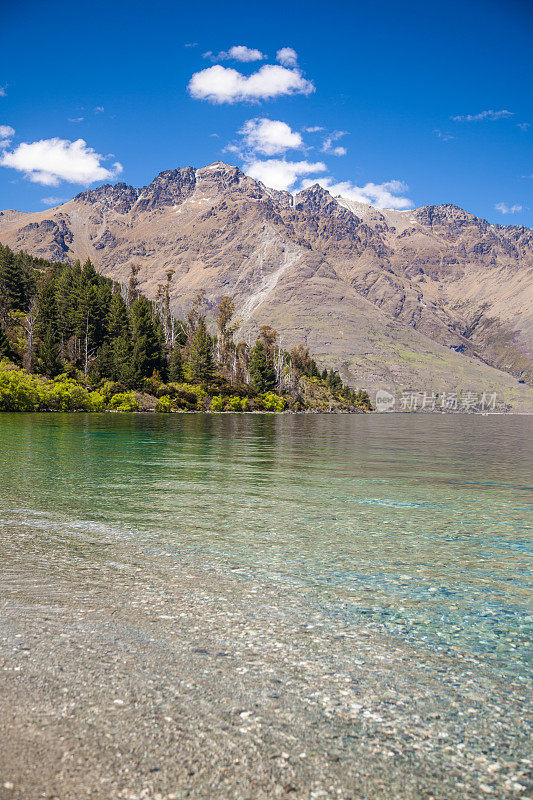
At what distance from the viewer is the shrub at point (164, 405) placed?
121 metres

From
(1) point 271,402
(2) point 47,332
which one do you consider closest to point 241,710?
(2) point 47,332

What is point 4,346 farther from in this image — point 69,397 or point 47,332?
point 69,397

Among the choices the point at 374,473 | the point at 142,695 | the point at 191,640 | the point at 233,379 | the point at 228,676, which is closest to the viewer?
the point at 142,695

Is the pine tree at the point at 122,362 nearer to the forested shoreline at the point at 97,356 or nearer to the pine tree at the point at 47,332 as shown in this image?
the forested shoreline at the point at 97,356

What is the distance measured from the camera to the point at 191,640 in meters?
7.52

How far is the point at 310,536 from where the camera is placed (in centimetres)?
1407

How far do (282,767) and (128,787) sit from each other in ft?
4.56

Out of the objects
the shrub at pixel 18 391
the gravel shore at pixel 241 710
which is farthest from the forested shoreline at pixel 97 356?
the gravel shore at pixel 241 710

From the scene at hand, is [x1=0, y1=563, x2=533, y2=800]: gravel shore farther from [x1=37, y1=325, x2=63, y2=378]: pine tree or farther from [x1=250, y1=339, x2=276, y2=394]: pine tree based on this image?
[x1=250, y1=339, x2=276, y2=394]: pine tree

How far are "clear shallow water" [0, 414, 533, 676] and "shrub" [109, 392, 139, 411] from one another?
88254 mm

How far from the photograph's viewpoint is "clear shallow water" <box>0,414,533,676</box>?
9156mm

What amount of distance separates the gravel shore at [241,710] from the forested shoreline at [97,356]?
95.1m

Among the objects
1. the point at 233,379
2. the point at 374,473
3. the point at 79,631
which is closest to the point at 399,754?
the point at 79,631

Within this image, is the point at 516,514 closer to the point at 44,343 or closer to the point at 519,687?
the point at 519,687
